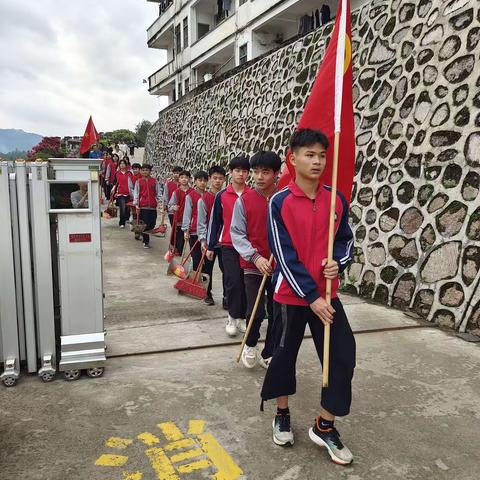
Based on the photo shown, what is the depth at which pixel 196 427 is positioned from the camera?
293cm

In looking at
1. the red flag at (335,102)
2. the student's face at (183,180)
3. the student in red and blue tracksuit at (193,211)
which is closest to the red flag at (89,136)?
the student's face at (183,180)

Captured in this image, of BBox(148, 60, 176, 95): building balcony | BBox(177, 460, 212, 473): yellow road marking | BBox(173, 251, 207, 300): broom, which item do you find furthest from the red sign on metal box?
BBox(148, 60, 176, 95): building balcony

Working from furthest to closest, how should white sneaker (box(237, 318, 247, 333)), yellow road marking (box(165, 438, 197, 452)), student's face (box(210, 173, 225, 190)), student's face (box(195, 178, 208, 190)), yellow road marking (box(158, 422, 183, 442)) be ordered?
student's face (box(195, 178, 208, 190)) → student's face (box(210, 173, 225, 190)) → white sneaker (box(237, 318, 247, 333)) → yellow road marking (box(158, 422, 183, 442)) → yellow road marking (box(165, 438, 197, 452))

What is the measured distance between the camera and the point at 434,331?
494cm

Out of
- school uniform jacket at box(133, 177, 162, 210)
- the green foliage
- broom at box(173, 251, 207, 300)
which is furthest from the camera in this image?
the green foliage

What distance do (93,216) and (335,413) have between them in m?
2.31

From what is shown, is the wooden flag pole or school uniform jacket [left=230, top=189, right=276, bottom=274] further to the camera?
school uniform jacket [left=230, top=189, right=276, bottom=274]

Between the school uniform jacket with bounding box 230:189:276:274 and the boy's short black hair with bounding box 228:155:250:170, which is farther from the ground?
the boy's short black hair with bounding box 228:155:250:170

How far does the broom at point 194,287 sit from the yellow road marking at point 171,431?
3237 millimetres

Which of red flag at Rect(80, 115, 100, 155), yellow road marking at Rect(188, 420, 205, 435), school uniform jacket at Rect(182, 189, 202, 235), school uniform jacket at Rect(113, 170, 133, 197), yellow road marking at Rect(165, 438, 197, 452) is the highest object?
red flag at Rect(80, 115, 100, 155)

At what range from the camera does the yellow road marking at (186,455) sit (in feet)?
8.48

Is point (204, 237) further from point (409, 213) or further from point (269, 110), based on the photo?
point (269, 110)

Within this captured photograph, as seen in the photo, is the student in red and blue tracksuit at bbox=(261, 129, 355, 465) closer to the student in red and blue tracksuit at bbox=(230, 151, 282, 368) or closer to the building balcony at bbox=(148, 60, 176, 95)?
the student in red and blue tracksuit at bbox=(230, 151, 282, 368)

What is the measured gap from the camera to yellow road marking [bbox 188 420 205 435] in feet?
9.42
